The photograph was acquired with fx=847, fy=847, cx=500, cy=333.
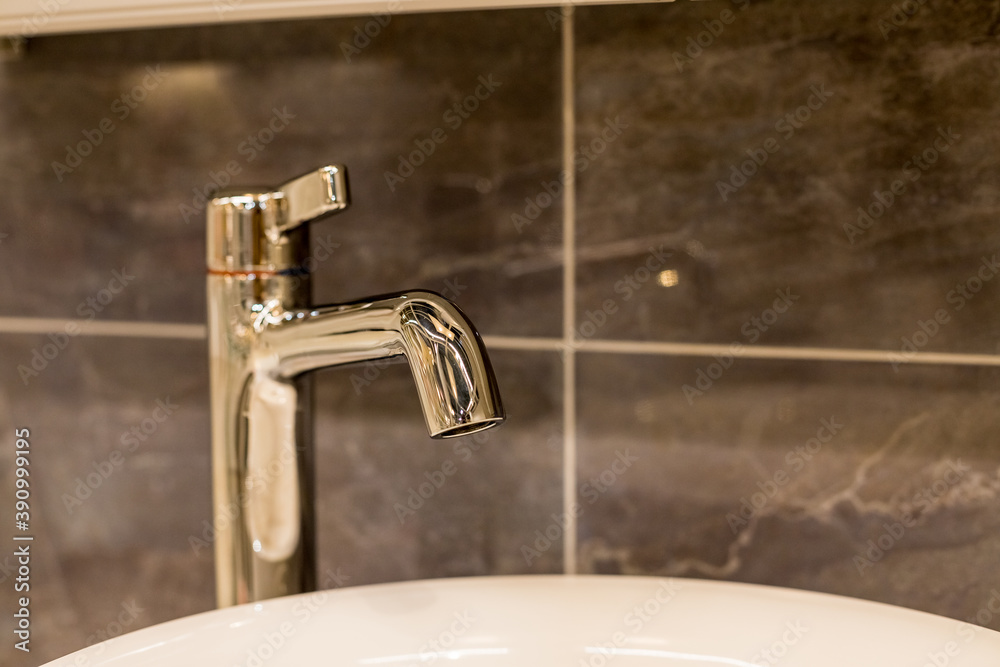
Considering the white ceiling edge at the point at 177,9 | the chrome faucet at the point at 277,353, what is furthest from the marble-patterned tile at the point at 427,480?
the white ceiling edge at the point at 177,9

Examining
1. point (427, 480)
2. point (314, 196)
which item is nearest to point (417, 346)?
point (314, 196)

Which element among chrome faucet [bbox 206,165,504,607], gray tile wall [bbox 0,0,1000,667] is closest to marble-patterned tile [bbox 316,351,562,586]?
gray tile wall [bbox 0,0,1000,667]

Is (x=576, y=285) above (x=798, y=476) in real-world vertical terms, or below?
above

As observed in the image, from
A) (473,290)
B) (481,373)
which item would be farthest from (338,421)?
(481,373)

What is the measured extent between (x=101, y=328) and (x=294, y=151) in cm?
21

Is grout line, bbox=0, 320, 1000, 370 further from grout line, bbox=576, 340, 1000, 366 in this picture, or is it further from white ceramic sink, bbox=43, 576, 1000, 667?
white ceramic sink, bbox=43, 576, 1000, 667

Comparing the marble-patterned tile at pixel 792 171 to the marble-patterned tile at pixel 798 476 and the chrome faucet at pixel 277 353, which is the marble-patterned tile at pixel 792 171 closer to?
the marble-patterned tile at pixel 798 476

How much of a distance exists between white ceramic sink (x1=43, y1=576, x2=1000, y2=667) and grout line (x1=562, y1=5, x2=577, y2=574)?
5.1 inches

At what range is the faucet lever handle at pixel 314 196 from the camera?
1.43 ft

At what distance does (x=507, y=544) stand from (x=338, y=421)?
153mm

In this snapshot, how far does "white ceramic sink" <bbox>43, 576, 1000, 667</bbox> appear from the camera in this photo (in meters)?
0.41

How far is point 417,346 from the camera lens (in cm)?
41

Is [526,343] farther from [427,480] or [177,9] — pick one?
[177,9]

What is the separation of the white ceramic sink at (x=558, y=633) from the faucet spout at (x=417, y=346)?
0.11 m
